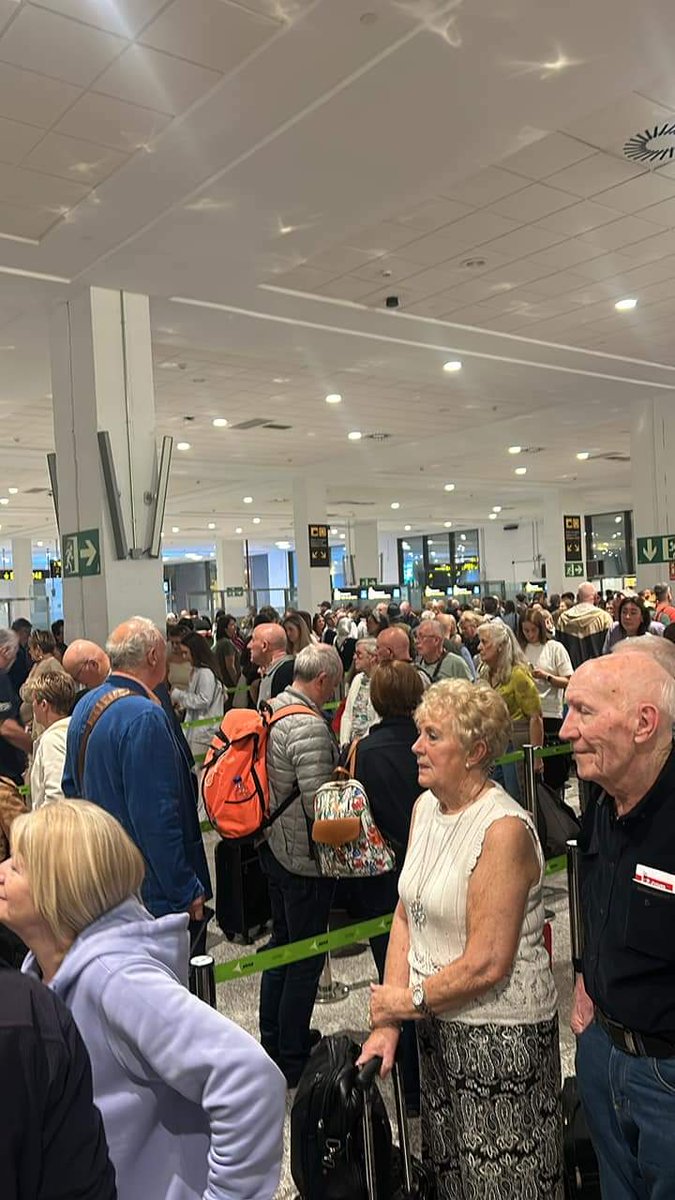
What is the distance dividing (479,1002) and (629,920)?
0.60 metres

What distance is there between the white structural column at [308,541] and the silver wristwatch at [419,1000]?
55.2 feet

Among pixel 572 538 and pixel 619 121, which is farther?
pixel 572 538

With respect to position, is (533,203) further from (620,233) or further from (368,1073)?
(368,1073)

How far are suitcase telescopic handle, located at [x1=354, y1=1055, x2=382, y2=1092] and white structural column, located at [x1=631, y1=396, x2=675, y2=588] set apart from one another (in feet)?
38.0

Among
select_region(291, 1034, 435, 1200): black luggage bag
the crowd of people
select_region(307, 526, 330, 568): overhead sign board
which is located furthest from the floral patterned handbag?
select_region(307, 526, 330, 568): overhead sign board

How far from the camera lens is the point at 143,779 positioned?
3039 mm

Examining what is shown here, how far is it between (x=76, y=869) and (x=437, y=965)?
3.74 ft

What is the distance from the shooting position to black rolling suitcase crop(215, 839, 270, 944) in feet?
13.5

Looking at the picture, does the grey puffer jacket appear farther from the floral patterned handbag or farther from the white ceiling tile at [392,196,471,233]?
the white ceiling tile at [392,196,471,233]

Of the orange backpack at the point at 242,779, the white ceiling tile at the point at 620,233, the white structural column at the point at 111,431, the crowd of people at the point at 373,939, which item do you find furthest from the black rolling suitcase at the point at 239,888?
the white ceiling tile at the point at 620,233

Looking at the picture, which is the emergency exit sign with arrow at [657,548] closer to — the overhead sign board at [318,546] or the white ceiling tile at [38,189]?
the overhead sign board at [318,546]

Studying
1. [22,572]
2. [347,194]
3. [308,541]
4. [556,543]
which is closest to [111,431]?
[347,194]

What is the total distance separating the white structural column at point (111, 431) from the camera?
24.8ft

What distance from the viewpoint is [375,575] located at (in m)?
30.8
